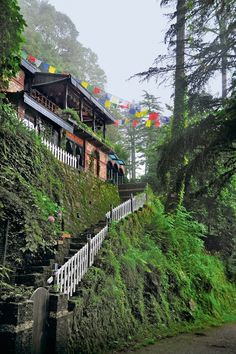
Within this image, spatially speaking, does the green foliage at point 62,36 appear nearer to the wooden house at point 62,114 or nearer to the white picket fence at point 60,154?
the wooden house at point 62,114

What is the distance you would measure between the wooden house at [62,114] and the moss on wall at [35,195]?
118cm

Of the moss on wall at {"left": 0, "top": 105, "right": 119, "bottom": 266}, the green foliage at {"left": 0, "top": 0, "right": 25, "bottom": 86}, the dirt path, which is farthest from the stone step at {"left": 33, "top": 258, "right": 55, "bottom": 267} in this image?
the green foliage at {"left": 0, "top": 0, "right": 25, "bottom": 86}

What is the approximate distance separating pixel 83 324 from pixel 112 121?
1912 cm

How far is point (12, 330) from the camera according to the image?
17.3 feet

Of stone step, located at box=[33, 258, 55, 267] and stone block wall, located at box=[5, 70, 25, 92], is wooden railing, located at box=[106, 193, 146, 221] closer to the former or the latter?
stone step, located at box=[33, 258, 55, 267]

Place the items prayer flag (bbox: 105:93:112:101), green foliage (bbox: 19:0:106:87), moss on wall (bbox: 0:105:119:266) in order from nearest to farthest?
moss on wall (bbox: 0:105:119:266) < prayer flag (bbox: 105:93:112:101) < green foliage (bbox: 19:0:106:87)

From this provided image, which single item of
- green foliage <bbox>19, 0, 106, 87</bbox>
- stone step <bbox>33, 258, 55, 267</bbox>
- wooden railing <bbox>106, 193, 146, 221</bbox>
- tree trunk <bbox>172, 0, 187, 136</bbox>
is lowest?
stone step <bbox>33, 258, 55, 267</bbox>

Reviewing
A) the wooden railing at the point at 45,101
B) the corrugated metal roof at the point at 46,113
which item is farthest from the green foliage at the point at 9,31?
the wooden railing at the point at 45,101

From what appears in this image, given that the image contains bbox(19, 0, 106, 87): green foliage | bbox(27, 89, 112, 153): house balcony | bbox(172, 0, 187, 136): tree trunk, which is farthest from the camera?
bbox(19, 0, 106, 87): green foliage

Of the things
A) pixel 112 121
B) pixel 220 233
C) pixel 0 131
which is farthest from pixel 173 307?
pixel 112 121

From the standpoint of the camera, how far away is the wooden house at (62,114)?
14.9 m

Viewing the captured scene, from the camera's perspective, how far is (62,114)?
728 inches

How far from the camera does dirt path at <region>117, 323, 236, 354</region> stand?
755 centimetres

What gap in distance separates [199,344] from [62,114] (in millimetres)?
13461
